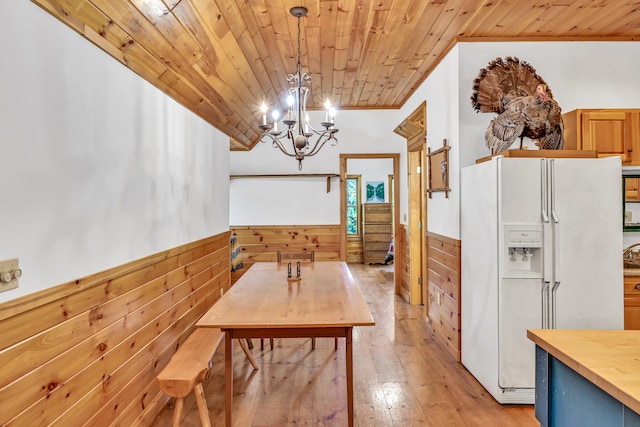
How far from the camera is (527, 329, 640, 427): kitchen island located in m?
→ 0.98

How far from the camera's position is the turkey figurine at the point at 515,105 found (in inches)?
104

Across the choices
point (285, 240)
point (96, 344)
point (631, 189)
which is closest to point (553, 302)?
point (631, 189)

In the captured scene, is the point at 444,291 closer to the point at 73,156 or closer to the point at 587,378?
the point at 587,378

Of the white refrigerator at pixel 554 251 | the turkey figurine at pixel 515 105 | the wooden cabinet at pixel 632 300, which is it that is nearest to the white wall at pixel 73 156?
the white refrigerator at pixel 554 251

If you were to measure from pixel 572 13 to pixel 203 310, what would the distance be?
381cm

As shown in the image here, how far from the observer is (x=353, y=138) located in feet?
18.8

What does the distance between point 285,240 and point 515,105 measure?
389cm

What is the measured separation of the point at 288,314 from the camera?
2.04m

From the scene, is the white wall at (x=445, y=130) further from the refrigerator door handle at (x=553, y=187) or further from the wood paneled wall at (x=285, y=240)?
the wood paneled wall at (x=285, y=240)

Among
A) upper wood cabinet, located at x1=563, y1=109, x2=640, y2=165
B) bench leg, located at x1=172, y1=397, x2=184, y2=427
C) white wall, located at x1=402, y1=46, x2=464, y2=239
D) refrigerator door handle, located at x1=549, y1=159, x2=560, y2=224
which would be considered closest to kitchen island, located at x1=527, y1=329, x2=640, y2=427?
refrigerator door handle, located at x1=549, y1=159, x2=560, y2=224

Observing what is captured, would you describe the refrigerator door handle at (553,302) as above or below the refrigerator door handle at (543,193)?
below

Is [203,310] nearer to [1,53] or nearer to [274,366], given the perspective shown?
[274,366]

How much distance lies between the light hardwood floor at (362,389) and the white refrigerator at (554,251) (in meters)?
0.32

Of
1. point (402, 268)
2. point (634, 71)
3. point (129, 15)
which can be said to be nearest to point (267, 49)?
point (129, 15)
